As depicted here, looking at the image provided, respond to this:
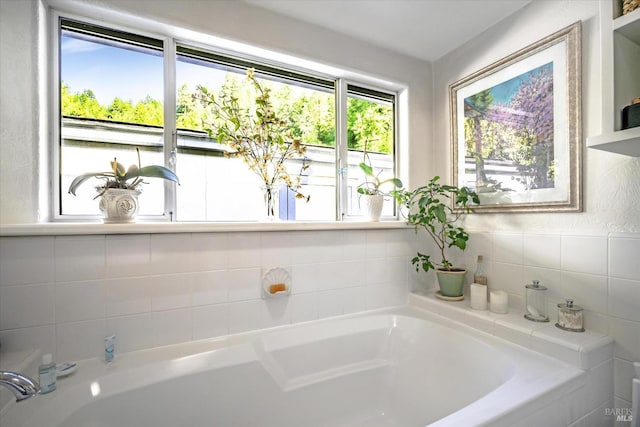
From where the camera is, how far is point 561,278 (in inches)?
50.9

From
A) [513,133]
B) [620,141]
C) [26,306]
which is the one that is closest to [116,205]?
[26,306]

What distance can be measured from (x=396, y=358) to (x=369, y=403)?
242 millimetres

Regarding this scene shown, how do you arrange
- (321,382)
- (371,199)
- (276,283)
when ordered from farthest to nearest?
1. (371,199)
2. (276,283)
3. (321,382)

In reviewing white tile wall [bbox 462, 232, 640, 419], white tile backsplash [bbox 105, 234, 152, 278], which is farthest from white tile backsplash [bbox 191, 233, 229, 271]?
white tile wall [bbox 462, 232, 640, 419]

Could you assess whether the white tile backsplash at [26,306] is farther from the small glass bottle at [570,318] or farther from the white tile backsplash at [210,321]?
the small glass bottle at [570,318]

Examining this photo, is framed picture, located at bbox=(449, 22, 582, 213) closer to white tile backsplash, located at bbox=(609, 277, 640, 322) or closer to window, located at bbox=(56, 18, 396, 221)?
white tile backsplash, located at bbox=(609, 277, 640, 322)

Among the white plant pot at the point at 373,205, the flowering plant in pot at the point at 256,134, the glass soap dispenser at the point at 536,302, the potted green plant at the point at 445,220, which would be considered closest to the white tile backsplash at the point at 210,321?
the flowering plant in pot at the point at 256,134

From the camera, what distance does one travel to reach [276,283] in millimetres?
1407

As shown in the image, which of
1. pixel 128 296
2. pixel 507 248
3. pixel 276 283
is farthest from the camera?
pixel 507 248

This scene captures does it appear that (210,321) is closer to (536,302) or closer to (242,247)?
(242,247)

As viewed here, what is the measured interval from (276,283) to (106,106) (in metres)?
1.16

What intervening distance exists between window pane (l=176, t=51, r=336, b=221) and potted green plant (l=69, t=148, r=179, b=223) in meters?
0.28

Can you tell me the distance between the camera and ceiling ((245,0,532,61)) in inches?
57.0

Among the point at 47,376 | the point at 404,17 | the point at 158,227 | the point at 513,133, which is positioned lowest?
the point at 47,376
